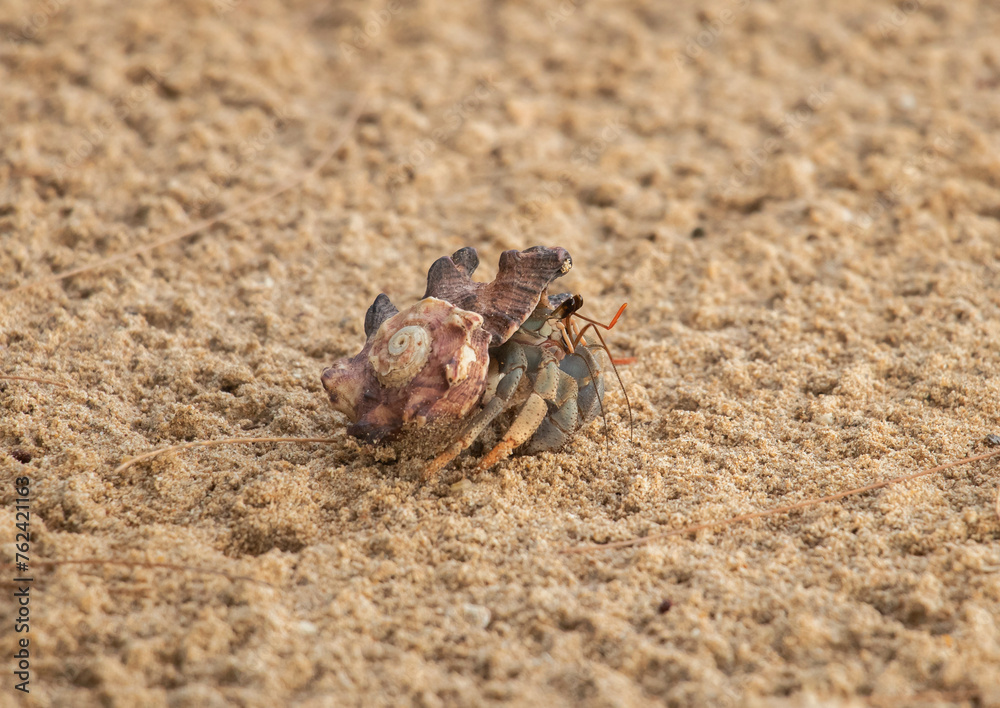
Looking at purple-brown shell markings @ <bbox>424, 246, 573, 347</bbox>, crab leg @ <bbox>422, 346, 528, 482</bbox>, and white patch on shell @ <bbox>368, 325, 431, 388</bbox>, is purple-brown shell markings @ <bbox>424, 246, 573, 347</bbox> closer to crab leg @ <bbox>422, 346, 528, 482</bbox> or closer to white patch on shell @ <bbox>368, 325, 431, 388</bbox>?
crab leg @ <bbox>422, 346, 528, 482</bbox>

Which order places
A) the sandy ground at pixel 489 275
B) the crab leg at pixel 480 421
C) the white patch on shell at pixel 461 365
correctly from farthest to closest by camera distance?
1. the crab leg at pixel 480 421
2. the white patch on shell at pixel 461 365
3. the sandy ground at pixel 489 275

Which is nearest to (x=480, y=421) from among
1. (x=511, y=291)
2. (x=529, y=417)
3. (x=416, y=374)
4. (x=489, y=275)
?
(x=529, y=417)

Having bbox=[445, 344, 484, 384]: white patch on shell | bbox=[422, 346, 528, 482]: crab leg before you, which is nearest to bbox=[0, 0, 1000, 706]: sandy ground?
bbox=[422, 346, 528, 482]: crab leg

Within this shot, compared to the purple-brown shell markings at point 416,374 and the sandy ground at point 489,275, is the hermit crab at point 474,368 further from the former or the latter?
the sandy ground at point 489,275

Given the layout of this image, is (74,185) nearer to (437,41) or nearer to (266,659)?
(437,41)

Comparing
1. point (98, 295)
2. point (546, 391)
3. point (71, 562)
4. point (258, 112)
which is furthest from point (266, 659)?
point (258, 112)

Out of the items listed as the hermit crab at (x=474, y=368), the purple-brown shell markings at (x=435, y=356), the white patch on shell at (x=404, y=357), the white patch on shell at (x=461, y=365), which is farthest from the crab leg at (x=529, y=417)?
the white patch on shell at (x=404, y=357)
